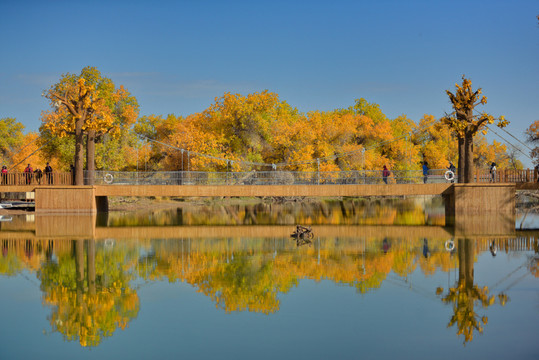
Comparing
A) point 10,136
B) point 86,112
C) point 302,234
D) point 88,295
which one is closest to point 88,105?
point 86,112

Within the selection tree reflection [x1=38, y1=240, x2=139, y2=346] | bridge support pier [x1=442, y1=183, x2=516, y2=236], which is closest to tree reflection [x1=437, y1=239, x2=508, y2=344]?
tree reflection [x1=38, y1=240, x2=139, y2=346]

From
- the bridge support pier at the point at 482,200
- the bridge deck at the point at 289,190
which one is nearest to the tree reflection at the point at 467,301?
the bridge support pier at the point at 482,200

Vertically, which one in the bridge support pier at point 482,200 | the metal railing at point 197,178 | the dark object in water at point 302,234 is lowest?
the dark object in water at point 302,234

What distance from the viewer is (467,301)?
578 inches

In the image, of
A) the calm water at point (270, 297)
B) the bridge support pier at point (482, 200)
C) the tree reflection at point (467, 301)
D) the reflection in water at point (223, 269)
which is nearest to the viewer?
the calm water at point (270, 297)

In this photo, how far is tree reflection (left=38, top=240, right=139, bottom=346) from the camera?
12988 millimetres

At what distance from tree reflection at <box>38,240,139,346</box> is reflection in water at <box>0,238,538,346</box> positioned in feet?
0.07

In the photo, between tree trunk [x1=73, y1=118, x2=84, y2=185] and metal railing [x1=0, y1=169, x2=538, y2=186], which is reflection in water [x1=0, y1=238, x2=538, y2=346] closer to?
tree trunk [x1=73, y1=118, x2=84, y2=185]

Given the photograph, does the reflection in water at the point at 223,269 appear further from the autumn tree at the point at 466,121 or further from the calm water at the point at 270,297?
the autumn tree at the point at 466,121

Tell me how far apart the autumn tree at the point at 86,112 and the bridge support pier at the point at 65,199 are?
0.72 m

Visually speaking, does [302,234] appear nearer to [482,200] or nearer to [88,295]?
[88,295]

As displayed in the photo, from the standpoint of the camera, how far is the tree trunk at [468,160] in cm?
3888

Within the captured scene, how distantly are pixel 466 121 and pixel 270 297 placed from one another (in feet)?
89.7

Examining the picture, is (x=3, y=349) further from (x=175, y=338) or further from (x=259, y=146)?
(x=259, y=146)
